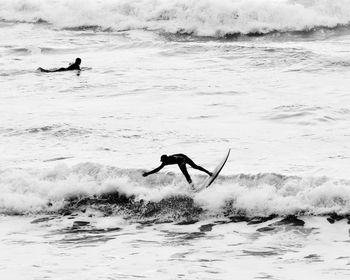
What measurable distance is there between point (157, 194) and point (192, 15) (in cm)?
1893

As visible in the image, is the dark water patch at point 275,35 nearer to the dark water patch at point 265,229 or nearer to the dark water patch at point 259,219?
the dark water patch at point 259,219

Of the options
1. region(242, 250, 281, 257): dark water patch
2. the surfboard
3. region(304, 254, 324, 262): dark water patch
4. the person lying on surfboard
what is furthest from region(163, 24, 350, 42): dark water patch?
region(304, 254, 324, 262): dark water patch

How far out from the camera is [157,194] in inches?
472

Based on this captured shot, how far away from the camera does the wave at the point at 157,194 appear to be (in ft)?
36.5

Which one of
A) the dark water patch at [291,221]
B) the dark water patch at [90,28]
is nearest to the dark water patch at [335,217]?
the dark water patch at [291,221]

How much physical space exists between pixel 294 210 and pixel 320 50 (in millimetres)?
13112

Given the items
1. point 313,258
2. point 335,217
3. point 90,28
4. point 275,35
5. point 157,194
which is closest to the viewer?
point 313,258

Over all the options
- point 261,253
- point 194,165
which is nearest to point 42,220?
point 194,165

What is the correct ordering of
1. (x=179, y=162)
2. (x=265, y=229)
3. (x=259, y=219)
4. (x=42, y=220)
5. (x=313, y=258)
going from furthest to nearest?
(x=179, y=162)
(x=42, y=220)
(x=259, y=219)
(x=265, y=229)
(x=313, y=258)

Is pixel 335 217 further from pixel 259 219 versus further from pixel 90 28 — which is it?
pixel 90 28

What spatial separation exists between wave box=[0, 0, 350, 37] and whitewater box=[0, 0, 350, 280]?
1.92 metres

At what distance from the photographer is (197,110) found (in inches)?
666

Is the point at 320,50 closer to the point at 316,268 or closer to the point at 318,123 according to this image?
the point at 318,123

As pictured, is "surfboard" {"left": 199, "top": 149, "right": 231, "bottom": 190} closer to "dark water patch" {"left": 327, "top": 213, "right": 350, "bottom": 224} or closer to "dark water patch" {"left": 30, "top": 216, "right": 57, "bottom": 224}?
"dark water patch" {"left": 327, "top": 213, "right": 350, "bottom": 224}
